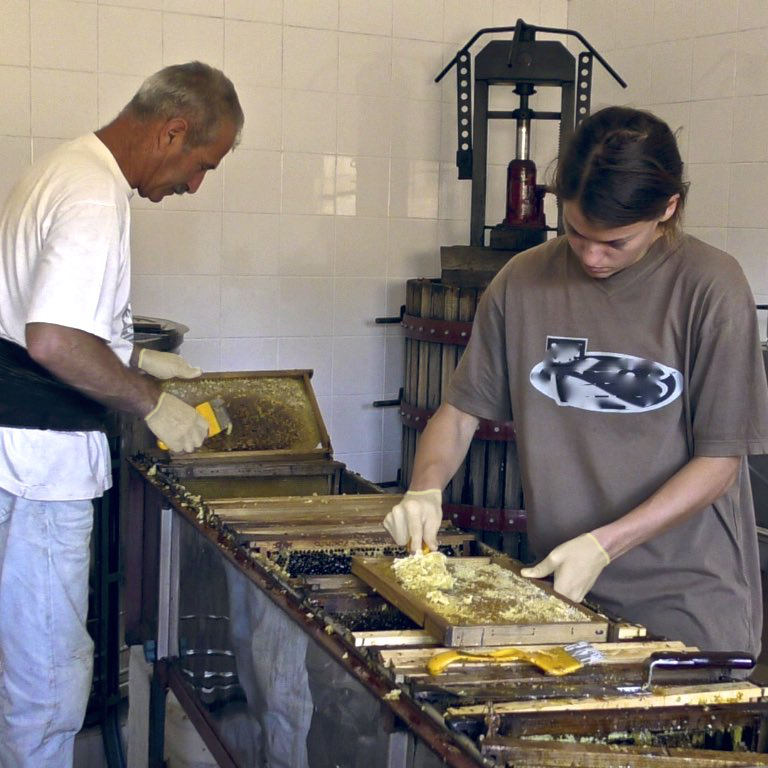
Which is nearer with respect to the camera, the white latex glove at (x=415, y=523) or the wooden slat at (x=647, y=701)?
the wooden slat at (x=647, y=701)

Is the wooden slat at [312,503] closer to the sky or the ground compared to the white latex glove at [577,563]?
closer to the ground

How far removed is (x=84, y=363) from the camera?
2469mm

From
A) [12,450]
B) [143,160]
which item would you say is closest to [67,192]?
[143,160]

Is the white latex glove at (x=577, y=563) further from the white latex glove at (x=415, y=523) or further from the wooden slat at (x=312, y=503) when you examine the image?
the wooden slat at (x=312, y=503)

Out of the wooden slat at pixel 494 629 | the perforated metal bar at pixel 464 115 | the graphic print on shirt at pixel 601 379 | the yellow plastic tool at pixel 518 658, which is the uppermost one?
the perforated metal bar at pixel 464 115

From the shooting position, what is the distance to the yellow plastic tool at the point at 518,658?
1609 millimetres

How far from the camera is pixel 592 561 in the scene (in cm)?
196

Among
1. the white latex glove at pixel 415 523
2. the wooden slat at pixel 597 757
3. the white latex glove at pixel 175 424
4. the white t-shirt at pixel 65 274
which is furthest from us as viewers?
the white latex glove at pixel 175 424

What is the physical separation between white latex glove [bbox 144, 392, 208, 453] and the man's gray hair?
2.25 feet

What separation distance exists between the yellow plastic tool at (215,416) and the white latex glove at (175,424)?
19 cm

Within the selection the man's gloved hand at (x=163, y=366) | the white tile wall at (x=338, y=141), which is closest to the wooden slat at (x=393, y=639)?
the man's gloved hand at (x=163, y=366)

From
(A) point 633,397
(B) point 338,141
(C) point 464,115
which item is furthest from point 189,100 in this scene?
(C) point 464,115

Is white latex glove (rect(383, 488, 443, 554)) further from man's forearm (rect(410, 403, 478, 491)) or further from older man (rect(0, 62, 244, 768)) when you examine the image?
older man (rect(0, 62, 244, 768))

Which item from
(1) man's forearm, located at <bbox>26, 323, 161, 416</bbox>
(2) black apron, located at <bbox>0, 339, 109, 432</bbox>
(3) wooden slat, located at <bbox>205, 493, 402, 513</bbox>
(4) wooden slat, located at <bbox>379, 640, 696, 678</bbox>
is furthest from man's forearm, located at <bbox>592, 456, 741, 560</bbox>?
(2) black apron, located at <bbox>0, 339, 109, 432</bbox>
